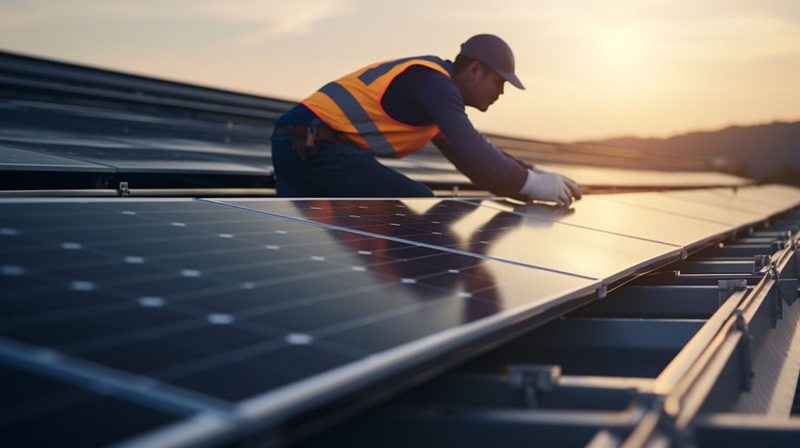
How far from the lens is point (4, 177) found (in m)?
4.45

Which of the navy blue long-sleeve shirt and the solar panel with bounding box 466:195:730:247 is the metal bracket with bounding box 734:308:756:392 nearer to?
the solar panel with bounding box 466:195:730:247

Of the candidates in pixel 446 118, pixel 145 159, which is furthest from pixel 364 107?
pixel 145 159

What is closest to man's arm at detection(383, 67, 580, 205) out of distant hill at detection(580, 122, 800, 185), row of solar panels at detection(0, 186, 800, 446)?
row of solar panels at detection(0, 186, 800, 446)

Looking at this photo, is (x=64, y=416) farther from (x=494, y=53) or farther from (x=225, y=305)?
(x=494, y=53)

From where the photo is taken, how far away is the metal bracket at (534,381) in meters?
1.46

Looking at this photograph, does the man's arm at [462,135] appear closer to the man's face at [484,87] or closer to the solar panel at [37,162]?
the man's face at [484,87]

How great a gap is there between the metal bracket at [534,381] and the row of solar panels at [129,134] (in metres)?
3.85

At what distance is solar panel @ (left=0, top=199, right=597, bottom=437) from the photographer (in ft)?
3.60

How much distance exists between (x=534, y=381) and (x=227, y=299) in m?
0.62

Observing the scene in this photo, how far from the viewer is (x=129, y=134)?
8383 millimetres

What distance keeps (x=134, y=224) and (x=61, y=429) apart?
4.16 feet

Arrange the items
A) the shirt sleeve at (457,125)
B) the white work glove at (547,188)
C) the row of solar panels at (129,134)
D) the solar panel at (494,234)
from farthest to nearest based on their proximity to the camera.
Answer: the row of solar panels at (129,134) < the white work glove at (547,188) < the shirt sleeve at (457,125) < the solar panel at (494,234)

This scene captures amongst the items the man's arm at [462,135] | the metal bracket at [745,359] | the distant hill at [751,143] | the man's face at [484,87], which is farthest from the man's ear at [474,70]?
the distant hill at [751,143]

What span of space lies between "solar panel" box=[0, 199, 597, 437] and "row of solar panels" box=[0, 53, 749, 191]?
115 inches
